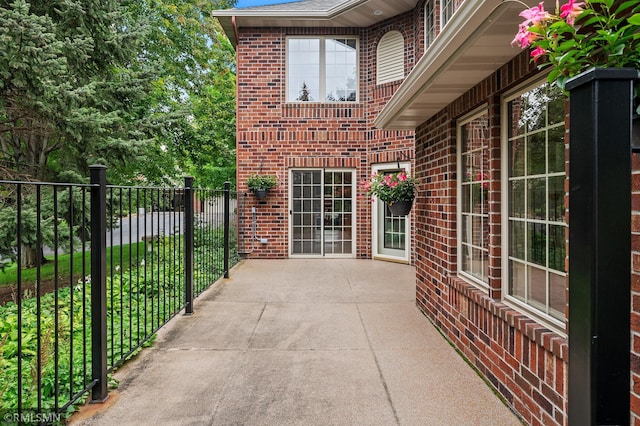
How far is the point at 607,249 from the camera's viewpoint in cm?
94

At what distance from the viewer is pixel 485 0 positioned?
6.00 feet

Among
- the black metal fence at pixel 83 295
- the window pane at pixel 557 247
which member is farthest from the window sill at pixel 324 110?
the window pane at pixel 557 247

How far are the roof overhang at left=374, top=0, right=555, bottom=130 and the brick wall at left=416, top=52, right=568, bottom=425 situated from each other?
13 cm

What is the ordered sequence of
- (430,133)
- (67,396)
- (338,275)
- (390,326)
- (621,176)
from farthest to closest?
(338,275), (430,133), (390,326), (67,396), (621,176)

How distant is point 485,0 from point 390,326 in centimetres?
318

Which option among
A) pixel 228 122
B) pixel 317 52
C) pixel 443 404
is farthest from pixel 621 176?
pixel 228 122

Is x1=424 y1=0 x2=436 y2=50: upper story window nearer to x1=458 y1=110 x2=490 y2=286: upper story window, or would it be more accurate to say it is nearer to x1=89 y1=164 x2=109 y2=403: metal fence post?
x1=458 y1=110 x2=490 y2=286: upper story window

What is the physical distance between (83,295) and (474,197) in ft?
10.0

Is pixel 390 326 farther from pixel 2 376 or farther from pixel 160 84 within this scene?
pixel 160 84

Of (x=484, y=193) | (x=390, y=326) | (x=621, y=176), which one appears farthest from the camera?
(x=390, y=326)

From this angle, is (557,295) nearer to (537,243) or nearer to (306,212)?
(537,243)

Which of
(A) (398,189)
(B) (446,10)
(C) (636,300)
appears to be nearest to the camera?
(C) (636,300)

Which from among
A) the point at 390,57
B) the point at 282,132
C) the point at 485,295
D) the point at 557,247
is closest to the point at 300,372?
the point at 485,295

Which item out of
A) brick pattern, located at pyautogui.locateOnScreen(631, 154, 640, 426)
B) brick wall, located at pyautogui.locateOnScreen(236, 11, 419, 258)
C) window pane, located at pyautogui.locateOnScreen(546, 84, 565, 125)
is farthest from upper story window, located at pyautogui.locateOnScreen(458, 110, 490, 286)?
brick wall, located at pyautogui.locateOnScreen(236, 11, 419, 258)
